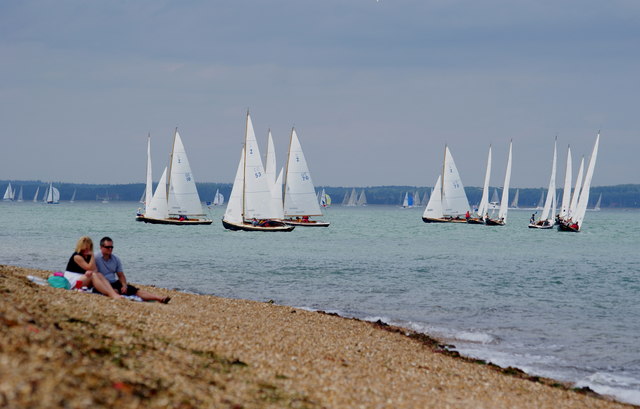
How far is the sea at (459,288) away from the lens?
1803 cm

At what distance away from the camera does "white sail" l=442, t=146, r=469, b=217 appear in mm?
106000

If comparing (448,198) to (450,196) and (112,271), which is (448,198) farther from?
(112,271)

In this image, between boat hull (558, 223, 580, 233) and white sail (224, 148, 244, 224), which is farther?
boat hull (558, 223, 580, 233)

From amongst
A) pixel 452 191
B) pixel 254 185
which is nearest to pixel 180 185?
pixel 254 185

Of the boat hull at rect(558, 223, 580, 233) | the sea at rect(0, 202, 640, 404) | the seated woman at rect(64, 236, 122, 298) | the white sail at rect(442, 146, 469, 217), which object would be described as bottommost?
the sea at rect(0, 202, 640, 404)

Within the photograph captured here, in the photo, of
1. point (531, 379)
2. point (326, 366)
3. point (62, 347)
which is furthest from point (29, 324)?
point (531, 379)

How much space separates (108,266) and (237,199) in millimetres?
57760

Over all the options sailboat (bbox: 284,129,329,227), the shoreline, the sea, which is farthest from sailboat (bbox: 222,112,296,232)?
the shoreline

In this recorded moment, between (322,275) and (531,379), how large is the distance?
23.5 meters

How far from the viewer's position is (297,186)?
79.9 meters

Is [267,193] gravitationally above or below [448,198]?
below

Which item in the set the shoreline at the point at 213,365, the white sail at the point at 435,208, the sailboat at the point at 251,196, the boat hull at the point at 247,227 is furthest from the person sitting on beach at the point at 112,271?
the white sail at the point at 435,208

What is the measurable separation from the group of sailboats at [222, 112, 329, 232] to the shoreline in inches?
2075

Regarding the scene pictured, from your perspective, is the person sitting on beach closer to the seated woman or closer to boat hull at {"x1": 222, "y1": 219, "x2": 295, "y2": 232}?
the seated woman
